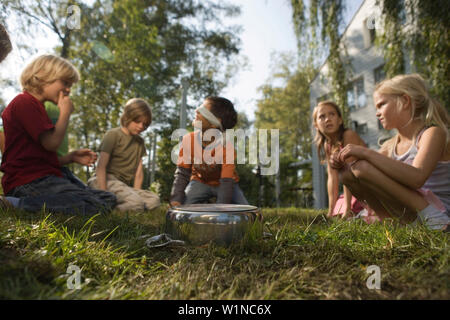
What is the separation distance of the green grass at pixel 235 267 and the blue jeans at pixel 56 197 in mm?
892

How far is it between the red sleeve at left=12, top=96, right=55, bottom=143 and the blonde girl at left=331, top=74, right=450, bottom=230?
2.36 m

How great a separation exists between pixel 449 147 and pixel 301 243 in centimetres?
173

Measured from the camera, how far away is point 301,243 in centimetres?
134

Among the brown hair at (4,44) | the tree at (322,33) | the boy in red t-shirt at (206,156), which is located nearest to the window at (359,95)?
the tree at (322,33)

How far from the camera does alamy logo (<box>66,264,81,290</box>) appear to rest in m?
0.83

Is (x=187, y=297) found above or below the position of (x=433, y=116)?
below

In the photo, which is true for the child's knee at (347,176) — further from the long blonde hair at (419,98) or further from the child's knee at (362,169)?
the long blonde hair at (419,98)

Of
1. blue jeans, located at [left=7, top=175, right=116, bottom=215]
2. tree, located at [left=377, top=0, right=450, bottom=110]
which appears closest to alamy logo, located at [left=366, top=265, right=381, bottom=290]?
blue jeans, located at [left=7, top=175, right=116, bottom=215]

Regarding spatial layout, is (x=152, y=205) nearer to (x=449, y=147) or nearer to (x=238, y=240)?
(x=238, y=240)

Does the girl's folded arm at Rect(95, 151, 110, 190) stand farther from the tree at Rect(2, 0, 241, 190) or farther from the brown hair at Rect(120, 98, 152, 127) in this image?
the tree at Rect(2, 0, 241, 190)

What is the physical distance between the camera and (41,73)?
2502 mm

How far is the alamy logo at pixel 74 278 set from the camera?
2.73 ft

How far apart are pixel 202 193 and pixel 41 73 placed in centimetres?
196
